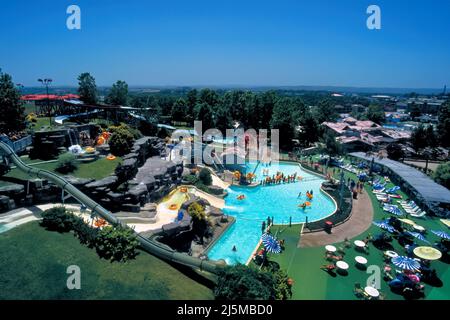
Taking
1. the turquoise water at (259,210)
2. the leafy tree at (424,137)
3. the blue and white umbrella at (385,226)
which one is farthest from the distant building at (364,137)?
the blue and white umbrella at (385,226)

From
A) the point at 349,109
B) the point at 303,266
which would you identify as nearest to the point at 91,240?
the point at 303,266

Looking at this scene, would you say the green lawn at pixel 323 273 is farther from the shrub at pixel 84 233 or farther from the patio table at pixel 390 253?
the shrub at pixel 84 233

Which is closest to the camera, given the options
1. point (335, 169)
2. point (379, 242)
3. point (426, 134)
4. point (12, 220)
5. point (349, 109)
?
point (12, 220)

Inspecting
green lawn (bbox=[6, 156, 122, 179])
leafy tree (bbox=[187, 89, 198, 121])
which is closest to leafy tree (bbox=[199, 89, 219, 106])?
leafy tree (bbox=[187, 89, 198, 121])

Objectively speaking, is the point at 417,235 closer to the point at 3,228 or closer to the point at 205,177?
the point at 205,177

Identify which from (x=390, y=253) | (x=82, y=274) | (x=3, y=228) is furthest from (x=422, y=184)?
(x=3, y=228)
